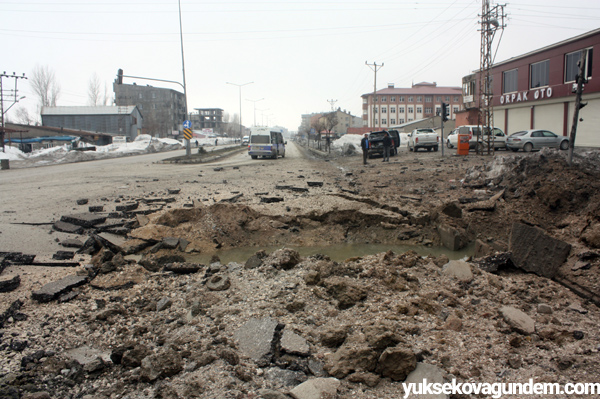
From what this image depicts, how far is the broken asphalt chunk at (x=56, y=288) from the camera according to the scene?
426cm

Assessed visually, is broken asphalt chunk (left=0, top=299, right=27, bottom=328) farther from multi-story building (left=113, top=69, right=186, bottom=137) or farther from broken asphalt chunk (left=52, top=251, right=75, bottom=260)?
multi-story building (left=113, top=69, right=186, bottom=137)

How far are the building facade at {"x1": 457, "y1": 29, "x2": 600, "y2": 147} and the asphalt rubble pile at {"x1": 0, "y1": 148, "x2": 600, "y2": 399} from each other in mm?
30885

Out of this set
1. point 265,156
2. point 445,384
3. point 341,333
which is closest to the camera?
point 445,384

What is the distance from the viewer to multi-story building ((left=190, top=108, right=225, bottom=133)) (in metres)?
158

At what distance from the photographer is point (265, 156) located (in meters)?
33.2

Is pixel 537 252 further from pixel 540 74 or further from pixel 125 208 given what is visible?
pixel 540 74

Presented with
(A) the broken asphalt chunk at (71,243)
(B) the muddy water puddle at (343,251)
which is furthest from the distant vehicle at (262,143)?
(A) the broken asphalt chunk at (71,243)

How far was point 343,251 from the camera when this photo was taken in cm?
741

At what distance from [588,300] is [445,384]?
2471 mm

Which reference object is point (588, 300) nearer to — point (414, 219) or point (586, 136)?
point (414, 219)

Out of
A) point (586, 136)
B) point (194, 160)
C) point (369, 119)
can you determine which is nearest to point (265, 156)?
point (194, 160)

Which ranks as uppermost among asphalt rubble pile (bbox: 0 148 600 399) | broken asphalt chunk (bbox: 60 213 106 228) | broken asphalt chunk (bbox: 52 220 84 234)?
broken asphalt chunk (bbox: 60 213 106 228)

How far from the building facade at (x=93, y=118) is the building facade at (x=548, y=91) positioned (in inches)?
2510

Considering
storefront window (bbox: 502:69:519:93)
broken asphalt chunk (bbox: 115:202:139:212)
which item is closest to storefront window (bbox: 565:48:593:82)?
storefront window (bbox: 502:69:519:93)
